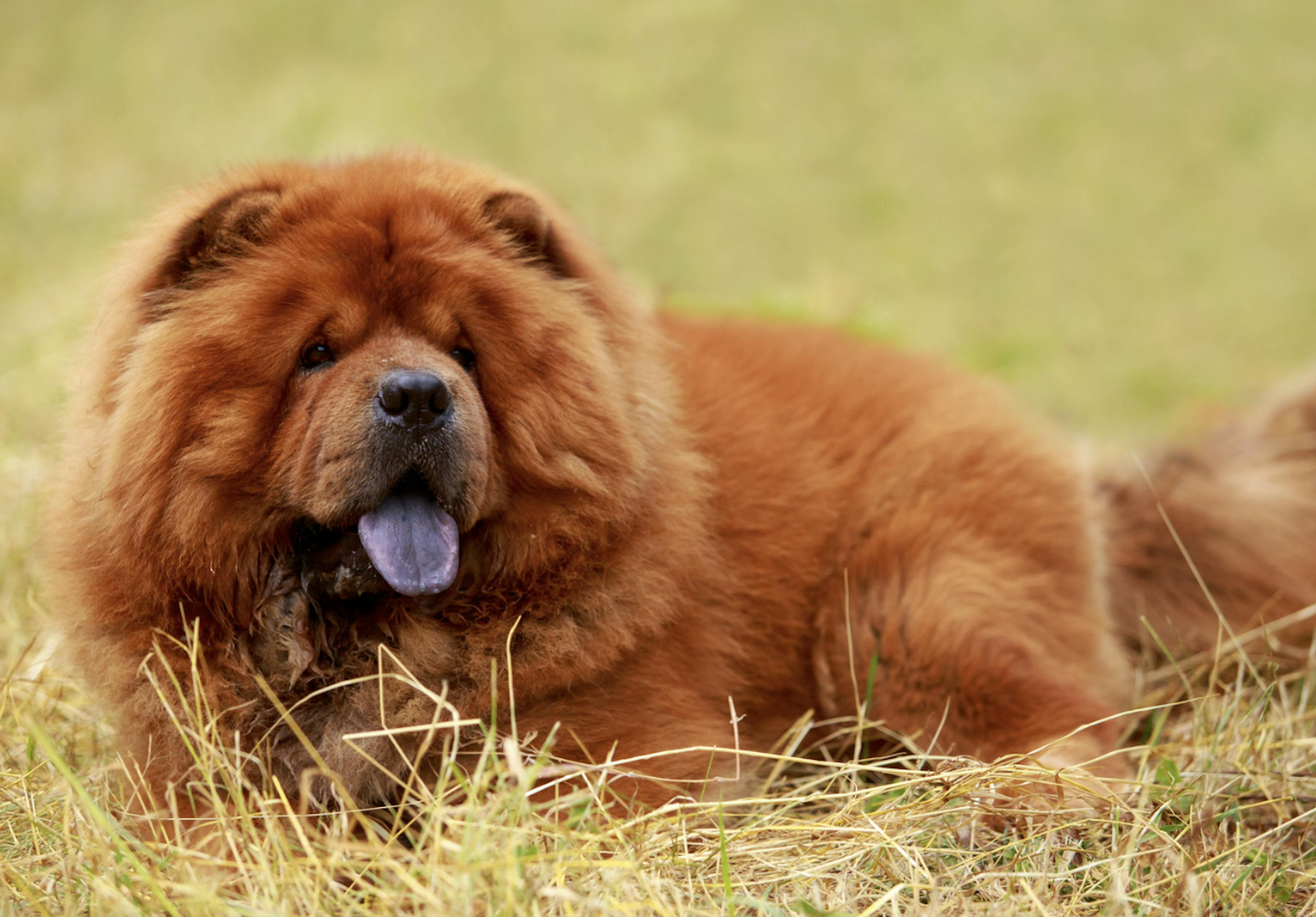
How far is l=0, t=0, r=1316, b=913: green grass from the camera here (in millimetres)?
2734

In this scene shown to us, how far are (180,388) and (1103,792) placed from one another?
8.52 ft

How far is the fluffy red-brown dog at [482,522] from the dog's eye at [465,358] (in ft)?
0.07

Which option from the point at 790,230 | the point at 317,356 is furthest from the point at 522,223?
the point at 790,230

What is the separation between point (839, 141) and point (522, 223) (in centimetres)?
1085

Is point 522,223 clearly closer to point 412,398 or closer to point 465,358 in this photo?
point 465,358

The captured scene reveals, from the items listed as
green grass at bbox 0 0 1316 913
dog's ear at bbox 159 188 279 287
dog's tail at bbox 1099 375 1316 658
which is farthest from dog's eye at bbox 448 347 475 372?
dog's tail at bbox 1099 375 1316 658

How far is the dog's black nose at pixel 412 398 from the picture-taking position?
8.84 ft

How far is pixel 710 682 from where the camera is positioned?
132 inches

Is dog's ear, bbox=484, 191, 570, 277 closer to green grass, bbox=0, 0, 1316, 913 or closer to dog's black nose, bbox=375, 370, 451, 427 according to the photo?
dog's black nose, bbox=375, 370, 451, 427

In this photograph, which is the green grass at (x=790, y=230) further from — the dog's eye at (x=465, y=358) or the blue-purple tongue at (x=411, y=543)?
the dog's eye at (x=465, y=358)

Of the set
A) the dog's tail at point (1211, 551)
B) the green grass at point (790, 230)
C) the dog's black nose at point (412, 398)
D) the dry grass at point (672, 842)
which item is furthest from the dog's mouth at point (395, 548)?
the dog's tail at point (1211, 551)

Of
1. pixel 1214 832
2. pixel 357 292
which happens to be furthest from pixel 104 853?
pixel 1214 832

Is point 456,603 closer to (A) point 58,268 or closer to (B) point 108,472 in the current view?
(B) point 108,472

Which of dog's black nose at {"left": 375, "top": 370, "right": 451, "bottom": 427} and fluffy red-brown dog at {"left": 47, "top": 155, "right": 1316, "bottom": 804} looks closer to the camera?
dog's black nose at {"left": 375, "top": 370, "right": 451, "bottom": 427}
